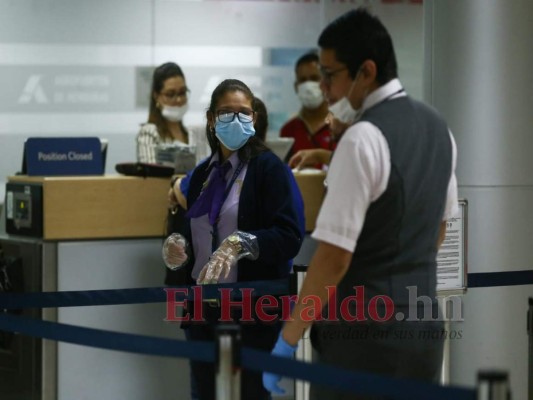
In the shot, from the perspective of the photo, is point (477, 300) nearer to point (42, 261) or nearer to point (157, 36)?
point (42, 261)

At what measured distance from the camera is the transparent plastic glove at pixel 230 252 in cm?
399

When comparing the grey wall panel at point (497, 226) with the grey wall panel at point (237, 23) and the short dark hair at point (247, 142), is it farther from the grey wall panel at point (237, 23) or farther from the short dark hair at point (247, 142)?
the grey wall panel at point (237, 23)

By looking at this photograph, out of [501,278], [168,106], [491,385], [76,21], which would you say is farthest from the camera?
[76,21]

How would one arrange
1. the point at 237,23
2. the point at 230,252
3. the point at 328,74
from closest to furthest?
the point at 328,74 < the point at 230,252 < the point at 237,23

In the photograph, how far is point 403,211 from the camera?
9.95 ft

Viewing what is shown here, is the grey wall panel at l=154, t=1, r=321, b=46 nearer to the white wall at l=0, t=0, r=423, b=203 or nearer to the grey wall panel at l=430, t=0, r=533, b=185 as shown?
the white wall at l=0, t=0, r=423, b=203

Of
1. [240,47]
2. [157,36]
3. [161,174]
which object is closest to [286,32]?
[240,47]

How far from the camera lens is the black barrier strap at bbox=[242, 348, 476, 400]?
9.18 feet

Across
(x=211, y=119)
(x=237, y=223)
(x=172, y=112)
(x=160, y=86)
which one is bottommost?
(x=237, y=223)

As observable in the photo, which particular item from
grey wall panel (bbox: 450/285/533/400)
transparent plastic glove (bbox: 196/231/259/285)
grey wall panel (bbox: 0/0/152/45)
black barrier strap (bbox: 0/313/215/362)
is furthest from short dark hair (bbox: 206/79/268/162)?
grey wall panel (bbox: 0/0/152/45)

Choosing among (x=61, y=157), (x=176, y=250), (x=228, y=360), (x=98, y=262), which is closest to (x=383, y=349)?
(x=228, y=360)

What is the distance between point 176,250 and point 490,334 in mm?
1667

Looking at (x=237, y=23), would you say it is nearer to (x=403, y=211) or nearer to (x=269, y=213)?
(x=269, y=213)

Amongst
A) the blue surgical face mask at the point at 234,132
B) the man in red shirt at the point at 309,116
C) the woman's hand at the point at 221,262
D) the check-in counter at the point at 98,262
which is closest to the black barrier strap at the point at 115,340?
the woman's hand at the point at 221,262
